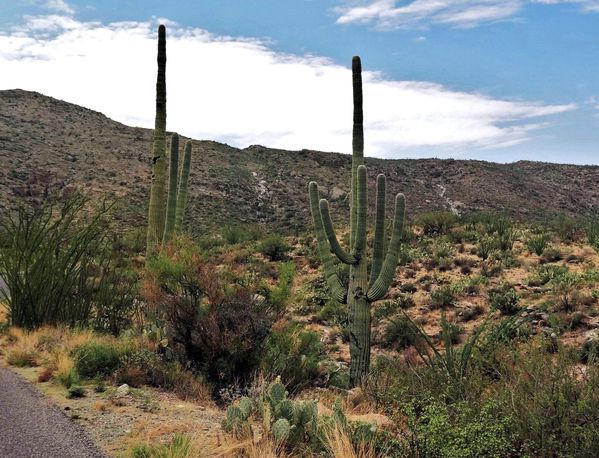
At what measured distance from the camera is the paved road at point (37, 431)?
5105 mm

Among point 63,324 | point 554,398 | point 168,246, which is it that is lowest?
point 63,324

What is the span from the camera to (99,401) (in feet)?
22.7

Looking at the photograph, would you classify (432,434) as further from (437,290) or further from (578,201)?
(578,201)

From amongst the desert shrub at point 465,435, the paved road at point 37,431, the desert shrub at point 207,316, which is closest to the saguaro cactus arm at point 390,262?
the desert shrub at point 207,316

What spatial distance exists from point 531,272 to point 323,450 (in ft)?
50.6

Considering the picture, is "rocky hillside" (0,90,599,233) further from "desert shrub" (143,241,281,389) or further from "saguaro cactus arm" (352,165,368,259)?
"desert shrub" (143,241,281,389)

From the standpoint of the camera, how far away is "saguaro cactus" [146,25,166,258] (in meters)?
12.4

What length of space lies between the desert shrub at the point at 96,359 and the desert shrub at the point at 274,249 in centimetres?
1749

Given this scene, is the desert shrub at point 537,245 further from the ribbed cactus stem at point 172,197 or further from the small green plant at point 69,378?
the small green plant at point 69,378

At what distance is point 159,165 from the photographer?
12922 mm

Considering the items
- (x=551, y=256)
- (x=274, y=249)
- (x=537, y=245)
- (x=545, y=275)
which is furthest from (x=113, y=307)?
(x=537, y=245)

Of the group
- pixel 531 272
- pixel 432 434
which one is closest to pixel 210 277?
pixel 432 434

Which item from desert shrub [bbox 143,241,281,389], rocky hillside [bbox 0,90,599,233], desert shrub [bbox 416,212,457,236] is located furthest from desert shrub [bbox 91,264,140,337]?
rocky hillside [bbox 0,90,599,233]

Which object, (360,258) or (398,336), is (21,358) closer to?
(360,258)
